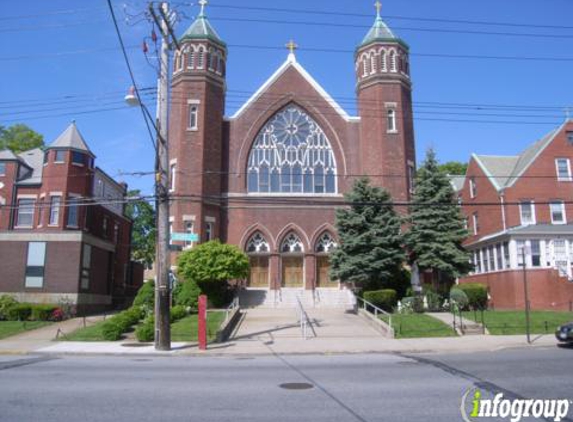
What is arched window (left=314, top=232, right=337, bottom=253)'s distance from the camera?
37438mm

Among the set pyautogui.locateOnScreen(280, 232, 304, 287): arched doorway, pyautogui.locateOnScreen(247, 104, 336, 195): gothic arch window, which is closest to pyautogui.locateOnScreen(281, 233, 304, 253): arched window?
pyautogui.locateOnScreen(280, 232, 304, 287): arched doorway

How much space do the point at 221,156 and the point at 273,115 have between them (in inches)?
211

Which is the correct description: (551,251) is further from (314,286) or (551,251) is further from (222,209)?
(222,209)

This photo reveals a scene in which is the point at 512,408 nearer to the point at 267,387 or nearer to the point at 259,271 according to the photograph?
the point at 267,387

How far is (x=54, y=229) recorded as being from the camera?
31.9m

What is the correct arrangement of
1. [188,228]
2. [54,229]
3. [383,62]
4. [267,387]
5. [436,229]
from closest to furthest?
[267,387] → [436,229] → [54,229] → [188,228] → [383,62]

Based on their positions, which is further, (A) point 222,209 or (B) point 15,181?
(A) point 222,209

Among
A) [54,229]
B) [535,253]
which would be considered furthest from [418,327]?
[54,229]

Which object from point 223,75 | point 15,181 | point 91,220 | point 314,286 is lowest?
point 314,286

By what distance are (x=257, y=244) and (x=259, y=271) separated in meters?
1.94

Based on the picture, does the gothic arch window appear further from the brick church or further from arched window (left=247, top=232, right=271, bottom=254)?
arched window (left=247, top=232, right=271, bottom=254)

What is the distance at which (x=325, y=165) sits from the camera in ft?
129

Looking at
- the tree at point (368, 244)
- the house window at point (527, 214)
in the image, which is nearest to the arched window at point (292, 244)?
the tree at point (368, 244)

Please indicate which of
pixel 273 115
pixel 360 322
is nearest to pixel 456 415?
pixel 360 322
